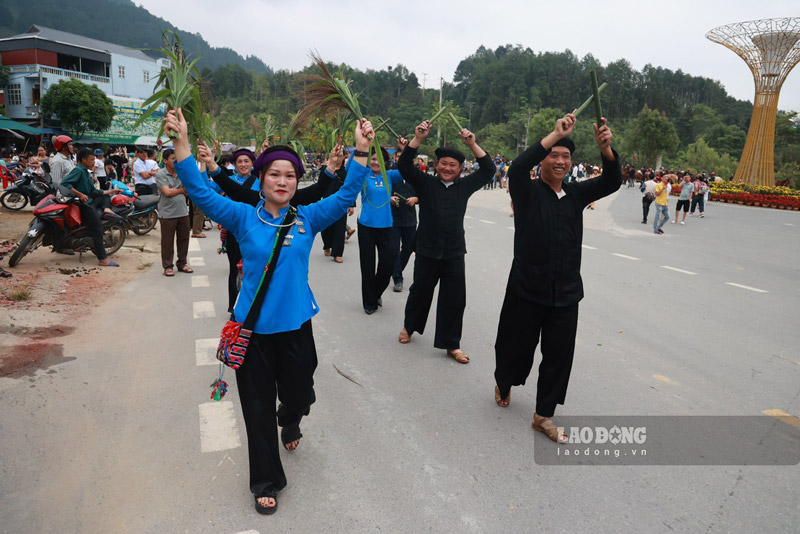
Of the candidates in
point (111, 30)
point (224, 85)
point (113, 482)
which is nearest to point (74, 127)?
point (113, 482)

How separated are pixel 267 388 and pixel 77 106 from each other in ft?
160

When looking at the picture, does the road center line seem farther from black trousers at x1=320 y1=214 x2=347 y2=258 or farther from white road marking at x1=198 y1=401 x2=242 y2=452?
black trousers at x1=320 y1=214 x2=347 y2=258

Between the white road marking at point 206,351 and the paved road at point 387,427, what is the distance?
1.2 inches

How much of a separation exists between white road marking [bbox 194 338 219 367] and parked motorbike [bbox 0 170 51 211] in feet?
33.9

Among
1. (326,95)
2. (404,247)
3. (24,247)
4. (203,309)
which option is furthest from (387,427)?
(24,247)

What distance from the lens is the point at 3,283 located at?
6.68 meters

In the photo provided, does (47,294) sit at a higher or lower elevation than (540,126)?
lower

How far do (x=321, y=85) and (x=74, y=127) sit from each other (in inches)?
1928

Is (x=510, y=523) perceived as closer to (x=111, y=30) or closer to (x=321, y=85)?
(x=321, y=85)

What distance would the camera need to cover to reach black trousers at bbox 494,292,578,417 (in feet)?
11.5

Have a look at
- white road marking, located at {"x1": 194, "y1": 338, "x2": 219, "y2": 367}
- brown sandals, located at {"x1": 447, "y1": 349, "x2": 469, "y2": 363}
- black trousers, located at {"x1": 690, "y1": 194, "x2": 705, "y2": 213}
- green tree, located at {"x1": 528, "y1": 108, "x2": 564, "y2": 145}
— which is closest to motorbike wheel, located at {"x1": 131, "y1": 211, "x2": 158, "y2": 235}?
white road marking, located at {"x1": 194, "y1": 338, "x2": 219, "y2": 367}

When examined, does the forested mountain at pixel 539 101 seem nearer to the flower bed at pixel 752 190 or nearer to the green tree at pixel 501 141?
the green tree at pixel 501 141

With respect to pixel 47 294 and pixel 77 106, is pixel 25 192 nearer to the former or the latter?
pixel 47 294

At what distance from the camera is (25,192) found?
13.4 m
